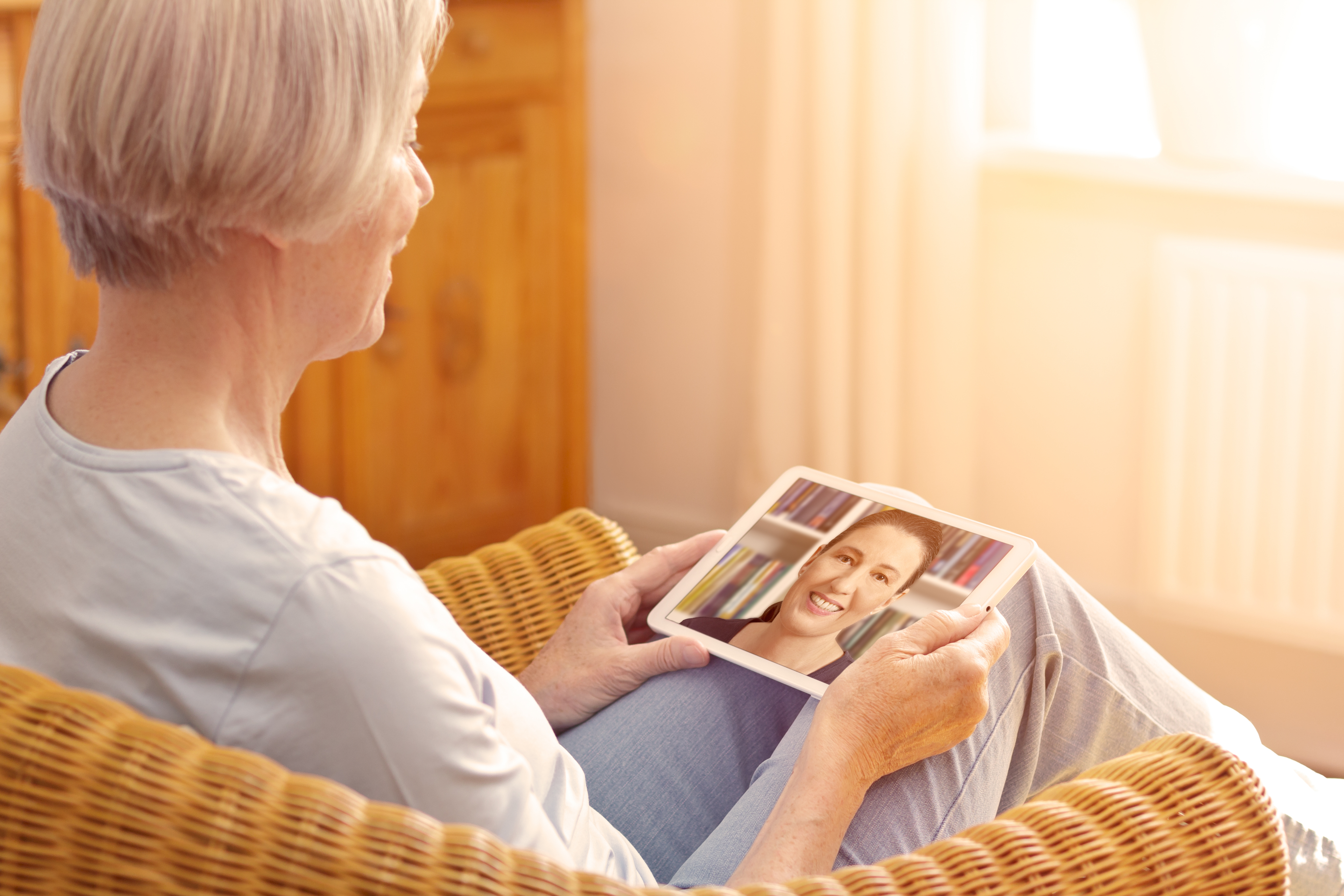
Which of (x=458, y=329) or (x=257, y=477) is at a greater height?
(x=257, y=477)

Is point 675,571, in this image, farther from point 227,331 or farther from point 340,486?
point 340,486

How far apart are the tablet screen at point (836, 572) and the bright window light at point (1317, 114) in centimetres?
126

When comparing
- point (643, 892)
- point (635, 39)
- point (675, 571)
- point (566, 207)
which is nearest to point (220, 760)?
point (643, 892)

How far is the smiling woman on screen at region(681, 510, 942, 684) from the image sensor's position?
42.3 inches

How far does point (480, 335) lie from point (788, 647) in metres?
1.41

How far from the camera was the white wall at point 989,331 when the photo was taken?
219 cm

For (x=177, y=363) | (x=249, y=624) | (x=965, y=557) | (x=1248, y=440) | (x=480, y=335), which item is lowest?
(x=1248, y=440)

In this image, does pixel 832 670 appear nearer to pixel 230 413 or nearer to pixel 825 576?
pixel 825 576

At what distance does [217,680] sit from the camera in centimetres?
73

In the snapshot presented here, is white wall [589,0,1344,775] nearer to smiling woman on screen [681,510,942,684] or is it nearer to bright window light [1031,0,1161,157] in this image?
bright window light [1031,0,1161,157]

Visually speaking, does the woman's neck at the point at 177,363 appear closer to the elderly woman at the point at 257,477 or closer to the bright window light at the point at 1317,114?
the elderly woman at the point at 257,477

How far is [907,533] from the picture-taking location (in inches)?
44.2

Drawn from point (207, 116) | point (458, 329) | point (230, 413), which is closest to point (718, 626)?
point (230, 413)

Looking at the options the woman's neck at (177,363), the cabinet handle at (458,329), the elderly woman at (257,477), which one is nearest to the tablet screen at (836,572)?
the elderly woman at (257,477)
